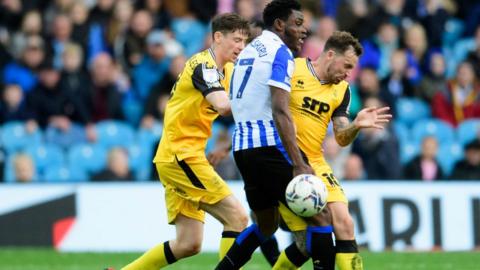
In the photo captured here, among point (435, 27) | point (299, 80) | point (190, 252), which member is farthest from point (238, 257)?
point (435, 27)

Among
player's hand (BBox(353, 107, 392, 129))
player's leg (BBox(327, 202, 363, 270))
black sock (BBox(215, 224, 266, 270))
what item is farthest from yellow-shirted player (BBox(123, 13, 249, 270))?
player's hand (BBox(353, 107, 392, 129))

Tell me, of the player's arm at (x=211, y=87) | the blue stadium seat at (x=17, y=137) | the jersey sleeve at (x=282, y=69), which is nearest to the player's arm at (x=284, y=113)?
the jersey sleeve at (x=282, y=69)

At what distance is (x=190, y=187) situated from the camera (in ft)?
33.9

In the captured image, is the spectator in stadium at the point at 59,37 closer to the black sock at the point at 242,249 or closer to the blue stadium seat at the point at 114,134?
the blue stadium seat at the point at 114,134

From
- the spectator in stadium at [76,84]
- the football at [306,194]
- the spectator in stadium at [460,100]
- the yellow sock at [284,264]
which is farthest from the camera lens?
the spectator in stadium at [460,100]

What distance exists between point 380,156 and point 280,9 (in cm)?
763

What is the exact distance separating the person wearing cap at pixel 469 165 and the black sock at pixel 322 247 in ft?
25.9

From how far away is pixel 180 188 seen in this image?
10.4 m

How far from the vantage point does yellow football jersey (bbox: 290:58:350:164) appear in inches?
392

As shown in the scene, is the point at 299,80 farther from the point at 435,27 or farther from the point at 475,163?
the point at 435,27

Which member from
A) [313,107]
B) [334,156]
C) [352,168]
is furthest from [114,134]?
[313,107]

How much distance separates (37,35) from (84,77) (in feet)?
3.56

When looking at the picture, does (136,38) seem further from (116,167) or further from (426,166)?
(426,166)

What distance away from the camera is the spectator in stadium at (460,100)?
18.2 metres
